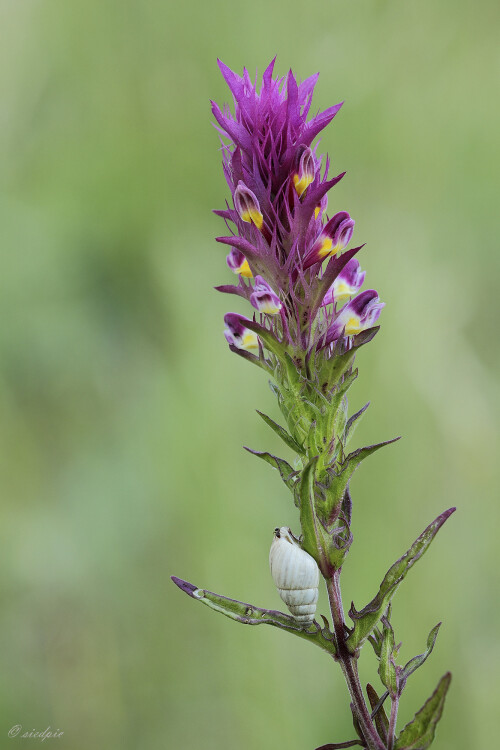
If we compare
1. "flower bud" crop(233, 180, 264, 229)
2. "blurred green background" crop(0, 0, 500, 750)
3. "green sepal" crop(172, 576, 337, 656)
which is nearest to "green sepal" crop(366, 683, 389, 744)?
"green sepal" crop(172, 576, 337, 656)

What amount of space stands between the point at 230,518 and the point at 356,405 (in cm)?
49

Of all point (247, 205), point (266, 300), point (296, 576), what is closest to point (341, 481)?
point (296, 576)

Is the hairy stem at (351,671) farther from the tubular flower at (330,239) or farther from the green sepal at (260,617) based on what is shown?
the tubular flower at (330,239)

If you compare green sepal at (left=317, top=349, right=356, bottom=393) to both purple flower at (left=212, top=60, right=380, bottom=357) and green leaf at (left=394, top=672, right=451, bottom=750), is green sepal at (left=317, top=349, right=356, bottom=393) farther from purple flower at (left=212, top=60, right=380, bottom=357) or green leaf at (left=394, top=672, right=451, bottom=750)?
green leaf at (left=394, top=672, right=451, bottom=750)

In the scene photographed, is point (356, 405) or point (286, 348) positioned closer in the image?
point (286, 348)

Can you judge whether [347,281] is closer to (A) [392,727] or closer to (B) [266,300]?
(B) [266,300]

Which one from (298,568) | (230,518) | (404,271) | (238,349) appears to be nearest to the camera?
(298,568)

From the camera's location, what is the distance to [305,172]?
2.67 ft

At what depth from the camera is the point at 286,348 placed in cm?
84

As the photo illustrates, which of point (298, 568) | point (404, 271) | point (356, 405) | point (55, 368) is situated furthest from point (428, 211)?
point (298, 568)

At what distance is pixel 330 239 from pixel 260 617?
0.46 metres

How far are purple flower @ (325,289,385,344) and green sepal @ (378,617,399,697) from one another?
0.37m

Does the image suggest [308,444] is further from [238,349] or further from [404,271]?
[404,271]

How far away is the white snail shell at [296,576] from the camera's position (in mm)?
774
